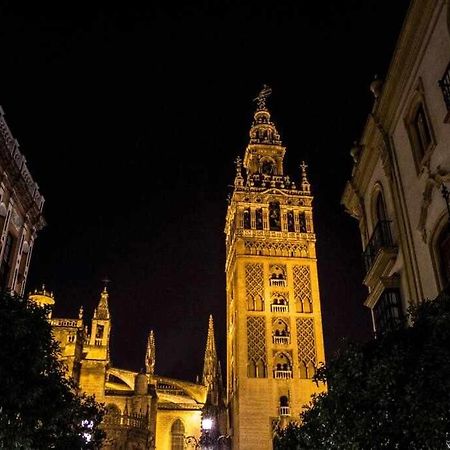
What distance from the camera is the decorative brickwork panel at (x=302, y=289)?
153ft

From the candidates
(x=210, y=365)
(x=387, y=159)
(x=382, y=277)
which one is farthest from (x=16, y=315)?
(x=210, y=365)

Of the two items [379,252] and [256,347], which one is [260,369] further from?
[379,252]

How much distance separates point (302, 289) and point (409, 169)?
33046 mm

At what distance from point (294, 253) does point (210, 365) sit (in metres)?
19.0

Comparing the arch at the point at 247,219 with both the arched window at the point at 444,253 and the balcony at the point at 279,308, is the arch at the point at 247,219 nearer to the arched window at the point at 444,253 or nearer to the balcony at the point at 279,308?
the balcony at the point at 279,308

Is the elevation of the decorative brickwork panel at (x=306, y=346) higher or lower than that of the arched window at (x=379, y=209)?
higher

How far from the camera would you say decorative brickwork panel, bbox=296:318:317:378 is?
4409 cm

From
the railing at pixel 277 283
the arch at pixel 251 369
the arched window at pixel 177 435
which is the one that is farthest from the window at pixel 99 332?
the railing at pixel 277 283

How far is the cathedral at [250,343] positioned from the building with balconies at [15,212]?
1231cm

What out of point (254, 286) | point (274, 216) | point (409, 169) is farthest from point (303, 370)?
point (409, 169)

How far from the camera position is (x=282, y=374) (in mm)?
43531

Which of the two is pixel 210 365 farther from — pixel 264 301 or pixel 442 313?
pixel 442 313

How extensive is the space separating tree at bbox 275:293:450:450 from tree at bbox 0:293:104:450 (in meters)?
5.73

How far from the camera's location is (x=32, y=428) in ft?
38.3
